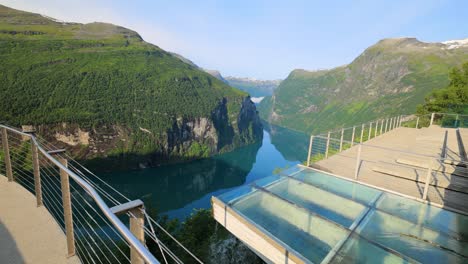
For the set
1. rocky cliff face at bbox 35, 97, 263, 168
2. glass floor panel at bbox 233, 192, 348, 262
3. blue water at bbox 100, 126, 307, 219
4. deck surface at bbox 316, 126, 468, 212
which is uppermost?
deck surface at bbox 316, 126, 468, 212

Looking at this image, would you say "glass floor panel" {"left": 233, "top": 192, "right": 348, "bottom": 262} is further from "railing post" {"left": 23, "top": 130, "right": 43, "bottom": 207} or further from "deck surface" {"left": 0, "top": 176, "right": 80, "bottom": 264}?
"railing post" {"left": 23, "top": 130, "right": 43, "bottom": 207}

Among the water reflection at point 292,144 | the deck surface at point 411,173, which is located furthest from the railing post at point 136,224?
the water reflection at point 292,144

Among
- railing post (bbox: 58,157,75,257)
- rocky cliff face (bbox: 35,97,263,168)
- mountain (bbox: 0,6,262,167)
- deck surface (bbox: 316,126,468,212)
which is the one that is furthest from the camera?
mountain (bbox: 0,6,262,167)

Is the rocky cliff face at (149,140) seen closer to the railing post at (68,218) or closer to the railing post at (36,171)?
the railing post at (36,171)

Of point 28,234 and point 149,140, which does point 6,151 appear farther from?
point 149,140

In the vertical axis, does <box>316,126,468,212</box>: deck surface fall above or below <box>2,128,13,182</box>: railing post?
below

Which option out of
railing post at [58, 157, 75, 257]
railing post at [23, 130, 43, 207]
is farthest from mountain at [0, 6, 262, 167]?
railing post at [58, 157, 75, 257]

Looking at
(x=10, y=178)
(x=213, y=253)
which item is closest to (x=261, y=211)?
(x=10, y=178)

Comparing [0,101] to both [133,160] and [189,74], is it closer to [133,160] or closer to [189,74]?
[133,160]
